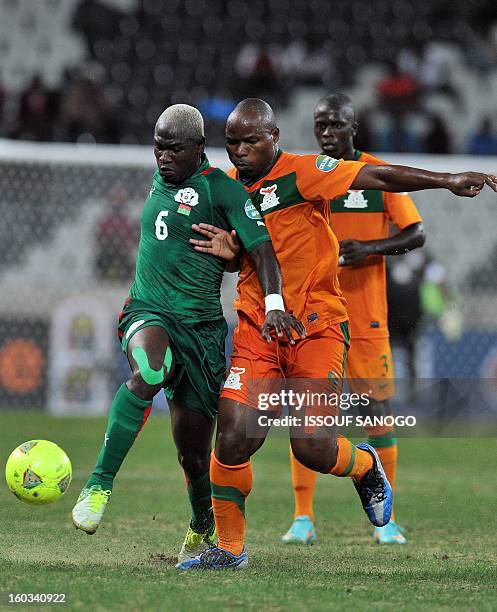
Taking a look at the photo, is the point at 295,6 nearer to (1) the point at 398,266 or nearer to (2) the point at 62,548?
(1) the point at 398,266

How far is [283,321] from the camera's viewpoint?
5.01m

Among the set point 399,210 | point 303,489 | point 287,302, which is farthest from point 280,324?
point 399,210

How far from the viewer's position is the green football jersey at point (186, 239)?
532 cm

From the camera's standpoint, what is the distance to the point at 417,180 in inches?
202

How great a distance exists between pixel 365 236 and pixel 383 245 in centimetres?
24

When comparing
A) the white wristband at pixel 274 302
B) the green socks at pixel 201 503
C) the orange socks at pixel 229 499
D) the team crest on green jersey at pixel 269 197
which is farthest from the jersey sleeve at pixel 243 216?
the green socks at pixel 201 503

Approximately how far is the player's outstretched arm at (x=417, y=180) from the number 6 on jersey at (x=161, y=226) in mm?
943

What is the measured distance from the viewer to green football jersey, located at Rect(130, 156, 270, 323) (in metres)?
5.32

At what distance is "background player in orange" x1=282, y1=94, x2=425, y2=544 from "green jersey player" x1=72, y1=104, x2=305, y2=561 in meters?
1.49

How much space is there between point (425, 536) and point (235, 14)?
13815 mm

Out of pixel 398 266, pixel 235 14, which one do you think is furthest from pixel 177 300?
pixel 235 14

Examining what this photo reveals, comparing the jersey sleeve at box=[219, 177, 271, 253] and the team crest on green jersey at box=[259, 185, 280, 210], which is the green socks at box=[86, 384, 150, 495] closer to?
the jersey sleeve at box=[219, 177, 271, 253]

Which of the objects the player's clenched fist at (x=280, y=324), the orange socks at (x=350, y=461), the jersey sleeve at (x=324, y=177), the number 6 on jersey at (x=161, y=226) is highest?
the jersey sleeve at (x=324, y=177)

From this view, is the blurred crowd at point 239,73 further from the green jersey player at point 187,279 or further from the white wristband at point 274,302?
the white wristband at point 274,302
